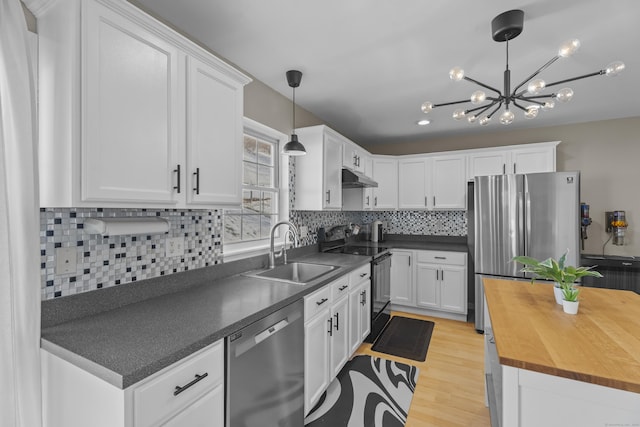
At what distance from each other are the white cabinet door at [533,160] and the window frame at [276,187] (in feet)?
9.43

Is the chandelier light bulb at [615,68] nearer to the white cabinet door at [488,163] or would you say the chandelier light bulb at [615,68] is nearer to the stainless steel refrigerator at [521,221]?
the stainless steel refrigerator at [521,221]

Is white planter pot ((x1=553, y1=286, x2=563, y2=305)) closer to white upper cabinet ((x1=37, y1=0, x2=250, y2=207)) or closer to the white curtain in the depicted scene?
white upper cabinet ((x1=37, y1=0, x2=250, y2=207))

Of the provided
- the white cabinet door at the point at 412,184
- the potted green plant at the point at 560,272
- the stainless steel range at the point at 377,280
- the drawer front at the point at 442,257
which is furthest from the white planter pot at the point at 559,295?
the white cabinet door at the point at 412,184

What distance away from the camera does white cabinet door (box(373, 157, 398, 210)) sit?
4309mm

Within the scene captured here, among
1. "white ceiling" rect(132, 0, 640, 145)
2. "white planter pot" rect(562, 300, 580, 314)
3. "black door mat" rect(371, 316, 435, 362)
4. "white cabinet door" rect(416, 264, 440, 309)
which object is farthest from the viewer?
"white cabinet door" rect(416, 264, 440, 309)

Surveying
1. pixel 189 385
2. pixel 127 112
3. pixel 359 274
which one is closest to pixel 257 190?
pixel 359 274

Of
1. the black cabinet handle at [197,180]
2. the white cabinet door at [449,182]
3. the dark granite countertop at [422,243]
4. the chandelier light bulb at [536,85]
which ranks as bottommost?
the dark granite countertop at [422,243]

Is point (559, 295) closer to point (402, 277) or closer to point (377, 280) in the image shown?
point (377, 280)

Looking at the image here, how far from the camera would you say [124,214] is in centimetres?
148

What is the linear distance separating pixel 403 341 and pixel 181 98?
2954mm

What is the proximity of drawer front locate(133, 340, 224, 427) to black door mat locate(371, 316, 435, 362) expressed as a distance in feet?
6.85

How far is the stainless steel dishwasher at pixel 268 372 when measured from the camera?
49.5 inches

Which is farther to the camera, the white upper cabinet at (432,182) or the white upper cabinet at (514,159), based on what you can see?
the white upper cabinet at (432,182)

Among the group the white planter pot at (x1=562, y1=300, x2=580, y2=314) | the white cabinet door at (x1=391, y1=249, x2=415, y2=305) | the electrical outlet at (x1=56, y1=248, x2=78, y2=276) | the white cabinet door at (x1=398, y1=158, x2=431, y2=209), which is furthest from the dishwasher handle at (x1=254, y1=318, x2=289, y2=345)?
the white cabinet door at (x1=398, y1=158, x2=431, y2=209)
